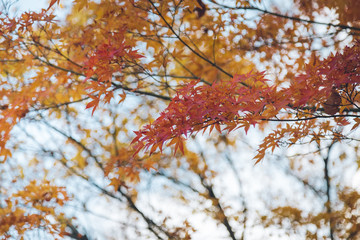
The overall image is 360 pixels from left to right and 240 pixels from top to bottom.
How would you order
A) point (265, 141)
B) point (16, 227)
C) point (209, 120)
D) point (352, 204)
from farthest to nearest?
point (16, 227)
point (352, 204)
point (265, 141)
point (209, 120)

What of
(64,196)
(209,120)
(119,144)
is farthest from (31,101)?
(209,120)

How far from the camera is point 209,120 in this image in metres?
2.03

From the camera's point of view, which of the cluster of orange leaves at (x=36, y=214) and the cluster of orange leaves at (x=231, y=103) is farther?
the cluster of orange leaves at (x=36, y=214)

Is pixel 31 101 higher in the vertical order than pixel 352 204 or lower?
higher

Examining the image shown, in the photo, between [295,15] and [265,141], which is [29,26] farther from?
[295,15]

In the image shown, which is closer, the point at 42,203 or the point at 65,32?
the point at 65,32

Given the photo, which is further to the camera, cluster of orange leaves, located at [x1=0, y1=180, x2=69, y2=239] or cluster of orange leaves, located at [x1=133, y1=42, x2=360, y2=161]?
cluster of orange leaves, located at [x1=0, y1=180, x2=69, y2=239]

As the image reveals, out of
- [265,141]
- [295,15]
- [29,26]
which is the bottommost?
[265,141]

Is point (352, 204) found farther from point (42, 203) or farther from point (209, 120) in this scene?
point (42, 203)

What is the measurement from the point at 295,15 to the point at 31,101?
11.3ft

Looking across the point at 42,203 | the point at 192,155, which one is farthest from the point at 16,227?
the point at 192,155

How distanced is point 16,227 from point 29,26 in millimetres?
3299

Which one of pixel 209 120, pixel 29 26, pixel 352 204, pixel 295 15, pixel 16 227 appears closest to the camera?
pixel 209 120

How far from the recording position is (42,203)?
5.11 metres
